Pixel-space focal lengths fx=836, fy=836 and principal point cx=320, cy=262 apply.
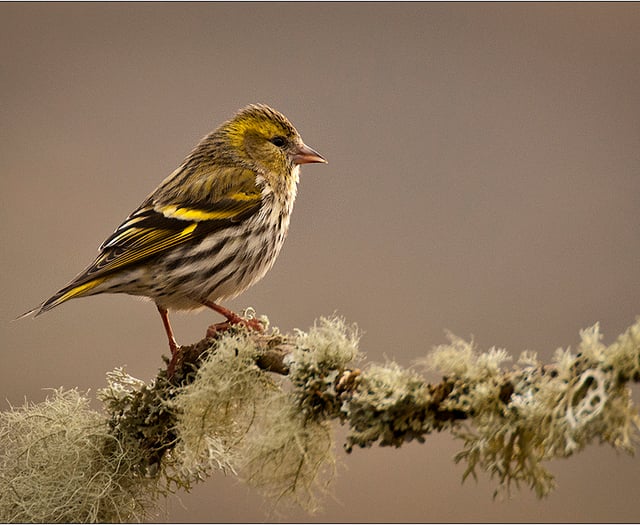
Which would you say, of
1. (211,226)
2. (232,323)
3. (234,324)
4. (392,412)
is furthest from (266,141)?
(392,412)

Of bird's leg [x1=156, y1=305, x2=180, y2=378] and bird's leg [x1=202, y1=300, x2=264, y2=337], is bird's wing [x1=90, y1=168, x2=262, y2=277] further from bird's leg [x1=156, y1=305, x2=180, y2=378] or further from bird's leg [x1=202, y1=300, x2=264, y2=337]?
bird's leg [x1=202, y1=300, x2=264, y2=337]

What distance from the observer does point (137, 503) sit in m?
2.23

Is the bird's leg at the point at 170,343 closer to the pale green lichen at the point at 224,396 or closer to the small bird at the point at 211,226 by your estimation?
the small bird at the point at 211,226

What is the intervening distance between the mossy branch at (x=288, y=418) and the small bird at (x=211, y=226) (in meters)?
0.43

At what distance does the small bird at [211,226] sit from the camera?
278cm

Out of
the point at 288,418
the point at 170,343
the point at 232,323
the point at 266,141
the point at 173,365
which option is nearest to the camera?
the point at 288,418

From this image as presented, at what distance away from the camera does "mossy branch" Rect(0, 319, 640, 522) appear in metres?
1.29

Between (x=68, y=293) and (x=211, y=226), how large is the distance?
0.54 metres

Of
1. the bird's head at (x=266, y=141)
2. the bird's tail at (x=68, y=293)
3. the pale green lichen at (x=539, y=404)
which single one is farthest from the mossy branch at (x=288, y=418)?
the bird's head at (x=266, y=141)

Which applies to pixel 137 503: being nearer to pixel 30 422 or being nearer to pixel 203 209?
pixel 30 422

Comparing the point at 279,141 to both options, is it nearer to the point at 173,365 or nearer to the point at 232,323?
the point at 232,323

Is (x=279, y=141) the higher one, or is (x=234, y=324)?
(x=279, y=141)

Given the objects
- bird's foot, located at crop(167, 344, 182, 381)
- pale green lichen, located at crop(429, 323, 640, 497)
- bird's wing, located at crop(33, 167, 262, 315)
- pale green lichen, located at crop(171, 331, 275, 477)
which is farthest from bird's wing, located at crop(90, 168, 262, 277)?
pale green lichen, located at crop(429, 323, 640, 497)

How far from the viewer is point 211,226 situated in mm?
2928
